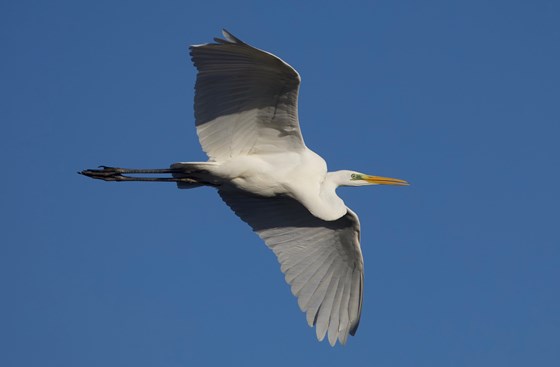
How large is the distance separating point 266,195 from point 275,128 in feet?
3.01

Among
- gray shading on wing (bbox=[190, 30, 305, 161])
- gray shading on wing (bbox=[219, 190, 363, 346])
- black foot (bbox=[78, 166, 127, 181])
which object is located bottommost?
gray shading on wing (bbox=[219, 190, 363, 346])

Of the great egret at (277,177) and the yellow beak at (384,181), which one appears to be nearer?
the great egret at (277,177)

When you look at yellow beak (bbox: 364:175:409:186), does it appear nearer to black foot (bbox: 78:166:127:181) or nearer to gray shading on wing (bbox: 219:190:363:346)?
gray shading on wing (bbox: 219:190:363:346)

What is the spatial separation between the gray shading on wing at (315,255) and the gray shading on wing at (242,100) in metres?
0.97

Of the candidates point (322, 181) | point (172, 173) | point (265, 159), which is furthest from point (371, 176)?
point (172, 173)

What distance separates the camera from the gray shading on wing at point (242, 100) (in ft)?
32.7

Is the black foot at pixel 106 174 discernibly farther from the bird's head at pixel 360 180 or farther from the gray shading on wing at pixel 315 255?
the bird's head at pixel 360 180

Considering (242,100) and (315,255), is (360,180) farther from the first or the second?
(242,100)

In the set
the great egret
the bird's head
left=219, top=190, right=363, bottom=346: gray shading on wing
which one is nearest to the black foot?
the great egret

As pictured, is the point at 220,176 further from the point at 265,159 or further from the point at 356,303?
the point at 356,303

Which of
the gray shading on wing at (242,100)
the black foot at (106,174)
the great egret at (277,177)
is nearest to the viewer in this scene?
the gray shading on wing at (242,100)

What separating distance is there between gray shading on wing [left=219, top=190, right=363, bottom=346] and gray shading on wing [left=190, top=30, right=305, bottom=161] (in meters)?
0.97

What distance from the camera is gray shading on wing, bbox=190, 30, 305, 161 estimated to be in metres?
9.97

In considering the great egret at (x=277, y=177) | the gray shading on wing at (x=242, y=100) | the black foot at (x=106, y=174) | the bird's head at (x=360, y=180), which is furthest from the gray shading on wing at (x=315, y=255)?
the black foot at (x=106, y=174)
